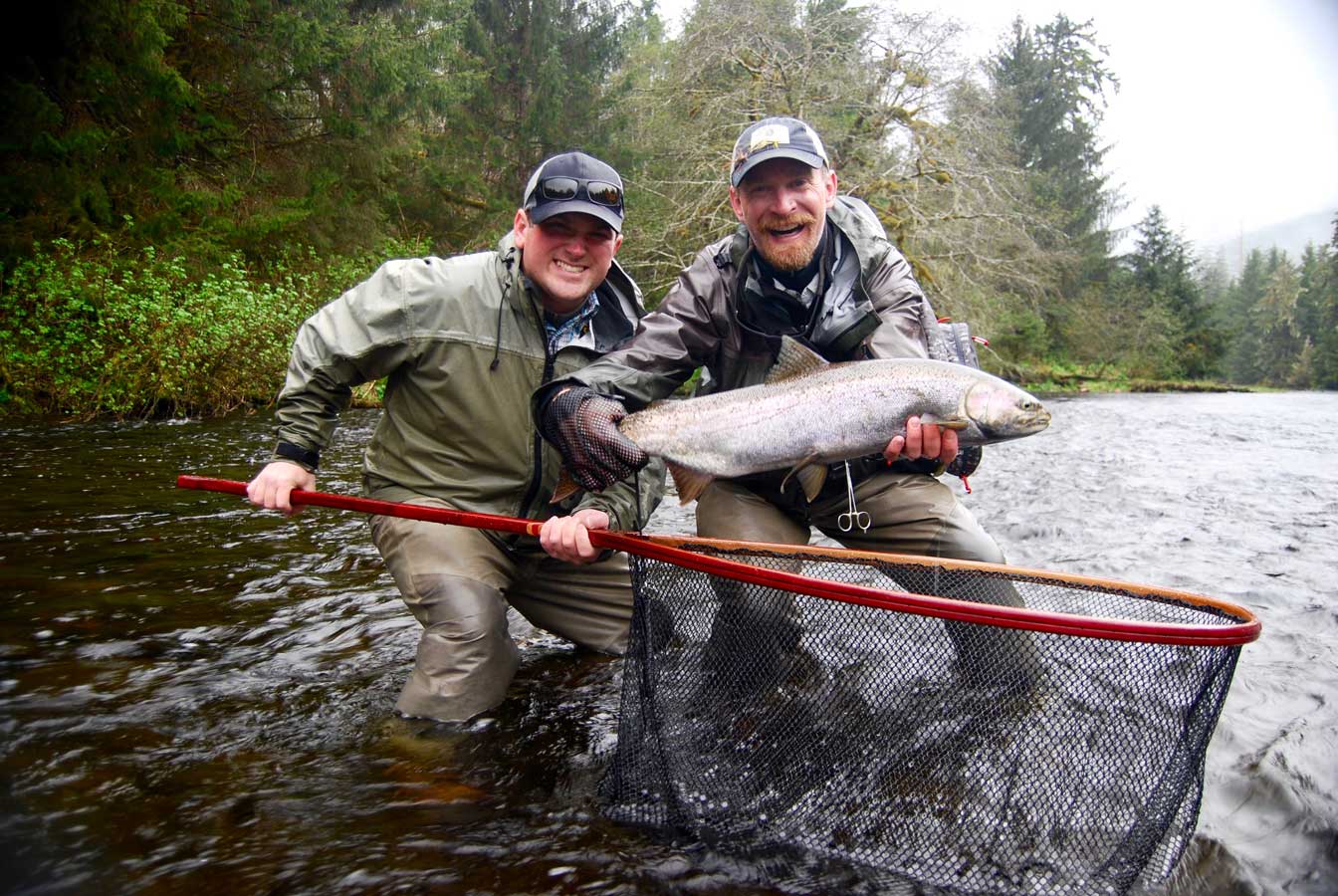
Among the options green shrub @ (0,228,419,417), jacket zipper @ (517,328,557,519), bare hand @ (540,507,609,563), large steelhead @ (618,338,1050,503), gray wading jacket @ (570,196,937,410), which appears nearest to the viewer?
bare hand @ (540,507,609,563)

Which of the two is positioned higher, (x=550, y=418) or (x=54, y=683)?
(x=550, y=418)

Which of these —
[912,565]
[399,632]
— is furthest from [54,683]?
[912,565]

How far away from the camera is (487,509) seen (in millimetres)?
3635

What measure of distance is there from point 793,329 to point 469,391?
4.41 ft

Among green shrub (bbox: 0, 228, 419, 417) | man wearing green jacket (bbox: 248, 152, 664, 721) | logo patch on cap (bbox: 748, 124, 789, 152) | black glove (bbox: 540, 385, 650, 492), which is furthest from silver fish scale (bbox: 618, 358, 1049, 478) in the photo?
green shrub (bbox: 0, 228, 419, 417)

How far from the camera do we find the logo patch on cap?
354 centimetres

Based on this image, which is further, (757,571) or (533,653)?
(533,653)

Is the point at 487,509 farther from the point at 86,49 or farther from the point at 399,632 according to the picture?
the point at 86,49

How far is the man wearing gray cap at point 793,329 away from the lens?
11.6ft

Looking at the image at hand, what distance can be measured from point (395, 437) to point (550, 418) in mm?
793

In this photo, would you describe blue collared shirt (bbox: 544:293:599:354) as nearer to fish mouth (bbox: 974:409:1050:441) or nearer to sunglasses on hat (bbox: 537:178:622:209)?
sunglasses on hat (bbox: 537:178:622:209)

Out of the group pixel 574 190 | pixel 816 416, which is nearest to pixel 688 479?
pixel 816 416

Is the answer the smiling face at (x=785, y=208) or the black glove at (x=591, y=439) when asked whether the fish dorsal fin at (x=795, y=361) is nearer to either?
the smiling face at (x=785, y=208)

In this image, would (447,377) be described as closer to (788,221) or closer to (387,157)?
(788,221)
